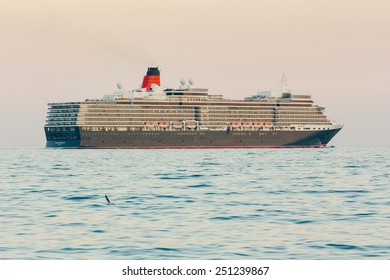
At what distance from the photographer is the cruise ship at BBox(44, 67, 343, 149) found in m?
118

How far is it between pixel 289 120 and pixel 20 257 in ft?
388

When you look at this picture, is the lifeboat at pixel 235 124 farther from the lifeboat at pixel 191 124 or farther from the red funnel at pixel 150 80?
the red funnel at pixel 150 80

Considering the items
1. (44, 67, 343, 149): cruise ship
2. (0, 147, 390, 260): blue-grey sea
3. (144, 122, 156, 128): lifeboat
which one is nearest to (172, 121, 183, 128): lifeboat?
(44, 67, 343, 149): cruise ship

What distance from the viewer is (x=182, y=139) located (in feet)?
391

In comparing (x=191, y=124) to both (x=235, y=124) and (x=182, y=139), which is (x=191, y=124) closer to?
(x=182, y=139)

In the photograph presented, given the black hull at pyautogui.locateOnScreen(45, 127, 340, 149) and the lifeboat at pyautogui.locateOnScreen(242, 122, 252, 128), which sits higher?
the lifeboat at pyautogui.locateOnScreen(242, 122, 252, 128)

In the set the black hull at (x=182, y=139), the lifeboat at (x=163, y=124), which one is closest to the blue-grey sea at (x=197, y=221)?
the black hull at (x=182, y=139)

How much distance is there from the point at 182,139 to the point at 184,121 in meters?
6.55

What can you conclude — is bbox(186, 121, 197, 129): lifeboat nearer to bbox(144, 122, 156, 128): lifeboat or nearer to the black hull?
the black hull

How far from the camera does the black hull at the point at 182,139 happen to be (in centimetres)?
11619

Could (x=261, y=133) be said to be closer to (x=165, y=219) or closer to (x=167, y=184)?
(x=167, y=184)

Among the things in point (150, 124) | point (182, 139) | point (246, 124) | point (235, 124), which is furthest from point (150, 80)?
point (182, 139)

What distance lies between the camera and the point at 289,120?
132 meters

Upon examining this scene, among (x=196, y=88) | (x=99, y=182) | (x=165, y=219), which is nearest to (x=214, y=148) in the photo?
(x=196, y=88)
